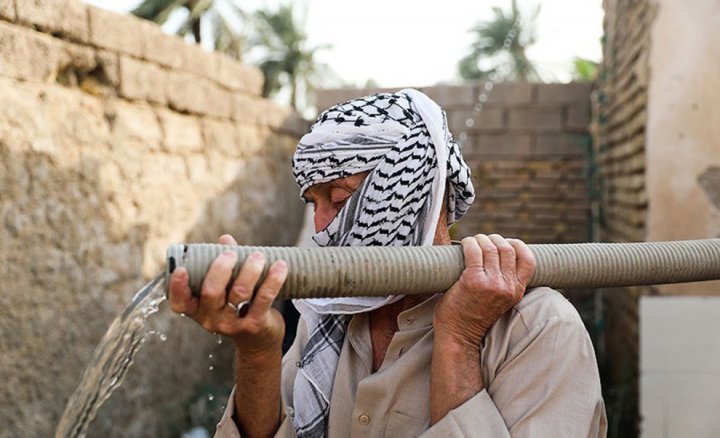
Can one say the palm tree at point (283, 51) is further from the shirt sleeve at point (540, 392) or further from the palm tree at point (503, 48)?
the shirt sleeve at point (540, 392)

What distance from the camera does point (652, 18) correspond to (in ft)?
12.9

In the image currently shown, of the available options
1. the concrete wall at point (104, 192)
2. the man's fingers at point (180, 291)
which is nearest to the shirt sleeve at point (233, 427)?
the man's fingers at point (180, 291)

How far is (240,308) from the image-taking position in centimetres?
131

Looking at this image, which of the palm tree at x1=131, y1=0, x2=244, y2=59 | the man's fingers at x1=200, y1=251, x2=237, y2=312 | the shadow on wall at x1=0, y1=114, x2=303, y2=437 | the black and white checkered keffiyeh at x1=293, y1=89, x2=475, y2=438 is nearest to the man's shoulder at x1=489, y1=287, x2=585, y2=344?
the black and white checkered keffiyeh at x1=293, y1=89, x2=475, y2=438

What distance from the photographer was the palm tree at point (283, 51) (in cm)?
3691

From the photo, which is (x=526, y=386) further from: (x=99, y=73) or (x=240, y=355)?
(x=99, y=73)

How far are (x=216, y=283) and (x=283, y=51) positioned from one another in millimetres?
37478

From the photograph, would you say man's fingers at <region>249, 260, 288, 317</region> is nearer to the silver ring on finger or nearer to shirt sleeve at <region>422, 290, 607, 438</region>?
the silver ring on finger

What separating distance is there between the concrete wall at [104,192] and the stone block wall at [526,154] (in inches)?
91.7

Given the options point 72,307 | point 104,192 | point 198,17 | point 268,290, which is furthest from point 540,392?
point 198,17

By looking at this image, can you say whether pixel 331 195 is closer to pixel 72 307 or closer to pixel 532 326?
pixel 532 326

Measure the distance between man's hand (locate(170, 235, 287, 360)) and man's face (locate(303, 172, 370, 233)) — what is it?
0.37 metres

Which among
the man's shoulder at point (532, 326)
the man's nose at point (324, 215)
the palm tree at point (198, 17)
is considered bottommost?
the man's shoulder at point (532, 326)

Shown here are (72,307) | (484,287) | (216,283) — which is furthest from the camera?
(72,307)
